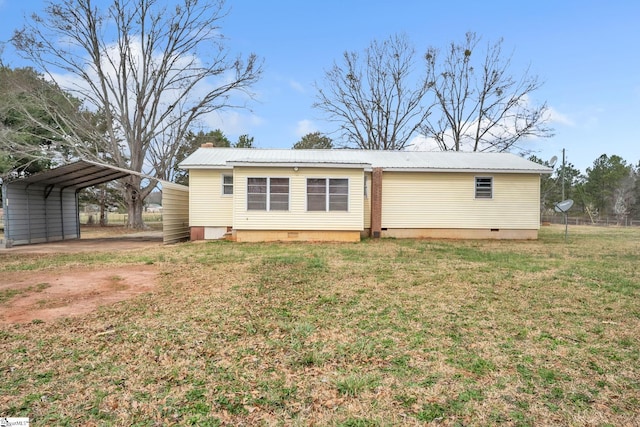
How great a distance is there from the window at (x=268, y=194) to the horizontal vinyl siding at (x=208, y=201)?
165 centimetres

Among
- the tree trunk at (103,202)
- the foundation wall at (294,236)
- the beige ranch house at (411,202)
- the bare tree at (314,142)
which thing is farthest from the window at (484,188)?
the tree trunk at (103,202)

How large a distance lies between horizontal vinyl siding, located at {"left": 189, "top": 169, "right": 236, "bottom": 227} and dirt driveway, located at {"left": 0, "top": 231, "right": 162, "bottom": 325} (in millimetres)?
5690

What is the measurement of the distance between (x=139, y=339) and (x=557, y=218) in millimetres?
41975

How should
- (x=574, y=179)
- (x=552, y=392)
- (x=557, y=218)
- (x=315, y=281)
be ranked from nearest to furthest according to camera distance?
(x=552, y=392) < (x=315, y=281) < (x=557, y=218) < (x=574, y=179)

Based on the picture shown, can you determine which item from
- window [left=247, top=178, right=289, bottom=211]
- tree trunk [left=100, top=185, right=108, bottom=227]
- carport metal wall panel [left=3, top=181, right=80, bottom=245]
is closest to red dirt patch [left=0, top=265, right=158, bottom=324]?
window [left=247, top=178, right=289, bottom=211]

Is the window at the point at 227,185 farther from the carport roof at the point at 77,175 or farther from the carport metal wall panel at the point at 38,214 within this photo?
the carport metal wall panel at the point at 38,214

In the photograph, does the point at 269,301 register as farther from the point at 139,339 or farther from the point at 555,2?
the point at 555,2

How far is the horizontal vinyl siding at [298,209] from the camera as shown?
484 inches

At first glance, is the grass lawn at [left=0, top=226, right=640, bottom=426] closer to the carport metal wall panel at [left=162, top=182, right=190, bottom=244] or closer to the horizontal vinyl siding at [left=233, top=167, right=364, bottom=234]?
the horizontal vinyl siding at [left=233, top=167, right=364, bottom=234]

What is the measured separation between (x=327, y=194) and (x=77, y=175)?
9765mm

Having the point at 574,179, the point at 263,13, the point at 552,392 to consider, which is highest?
the point at 263,13

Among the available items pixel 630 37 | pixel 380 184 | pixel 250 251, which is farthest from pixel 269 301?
pixel 630 37

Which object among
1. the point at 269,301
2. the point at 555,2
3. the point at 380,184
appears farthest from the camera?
the point at 380,184

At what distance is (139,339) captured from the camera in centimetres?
373
